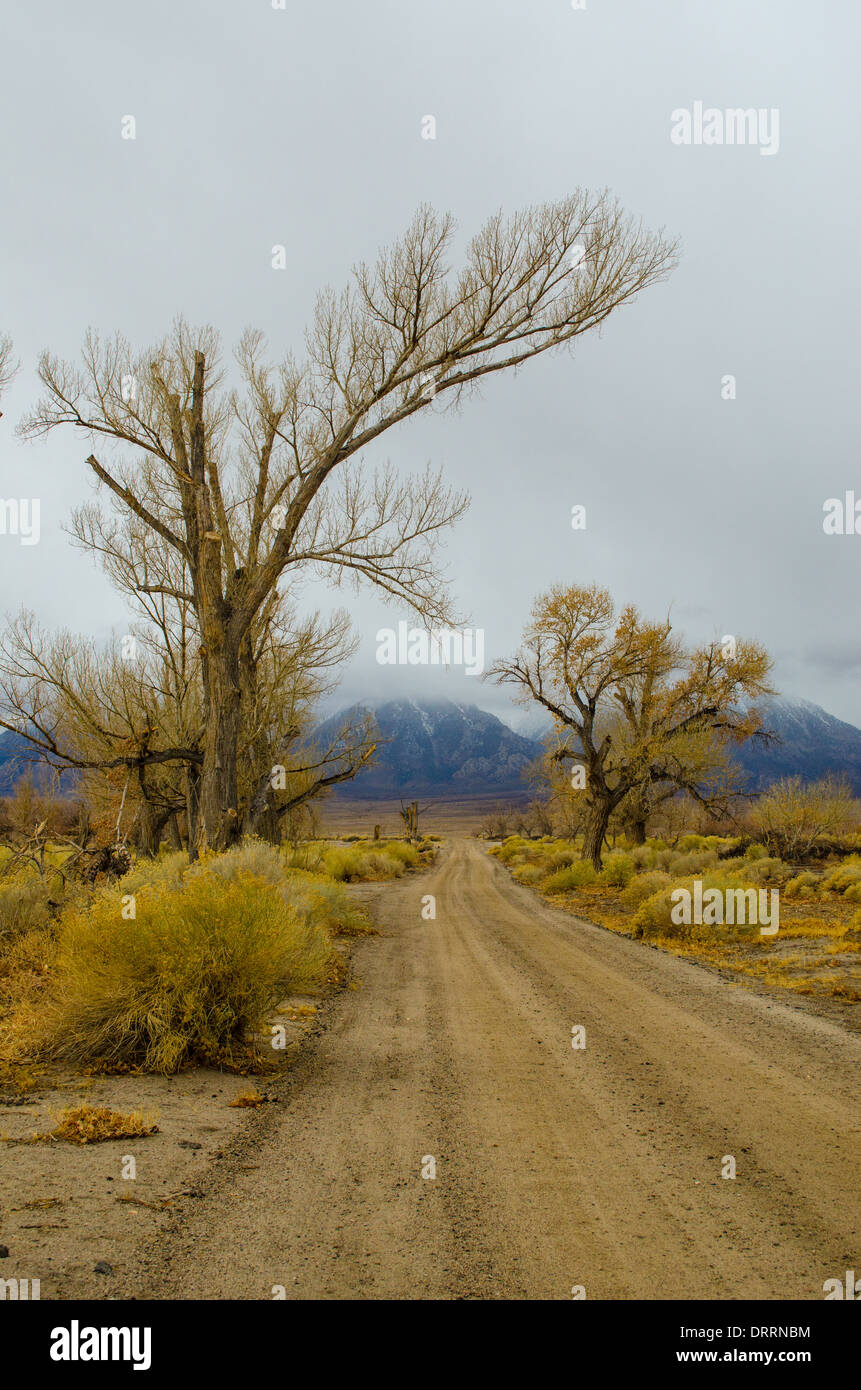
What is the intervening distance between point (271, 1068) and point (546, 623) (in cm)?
2067

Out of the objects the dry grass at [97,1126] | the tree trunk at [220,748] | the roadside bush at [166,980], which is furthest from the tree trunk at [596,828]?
the dry grass at [97,1126]

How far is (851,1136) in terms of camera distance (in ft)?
16.4

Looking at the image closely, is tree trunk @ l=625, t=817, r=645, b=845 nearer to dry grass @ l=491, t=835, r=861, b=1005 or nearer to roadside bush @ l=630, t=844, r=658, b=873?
dry grass @ l=491, t=835, r=861, b=1005

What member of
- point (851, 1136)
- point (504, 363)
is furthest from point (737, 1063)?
point (504, 363)

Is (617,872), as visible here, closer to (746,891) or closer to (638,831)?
(638,831)

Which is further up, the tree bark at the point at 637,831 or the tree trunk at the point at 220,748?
the tree trunk at the point at 220,748

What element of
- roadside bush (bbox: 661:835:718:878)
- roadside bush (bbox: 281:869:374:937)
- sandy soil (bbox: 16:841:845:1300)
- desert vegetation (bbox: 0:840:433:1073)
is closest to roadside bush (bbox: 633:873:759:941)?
sandy soil (bbox: 16:841:845:1300)

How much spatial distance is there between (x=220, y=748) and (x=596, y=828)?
56.1 ft

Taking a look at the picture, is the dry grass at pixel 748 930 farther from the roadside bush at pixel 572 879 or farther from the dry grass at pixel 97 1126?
the dry grass at pixel 97 1126

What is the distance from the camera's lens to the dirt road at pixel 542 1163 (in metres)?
3.36

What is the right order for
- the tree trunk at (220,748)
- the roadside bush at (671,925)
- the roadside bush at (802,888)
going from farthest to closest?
1. the roadside bush at (802,888)
2. the roadside bush at (671,925)
3. the tree trunk at (220,748)

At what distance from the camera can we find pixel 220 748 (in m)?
11.9

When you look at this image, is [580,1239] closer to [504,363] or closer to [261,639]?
[504,363]

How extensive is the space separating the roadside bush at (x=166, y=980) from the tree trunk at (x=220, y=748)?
510 cm
